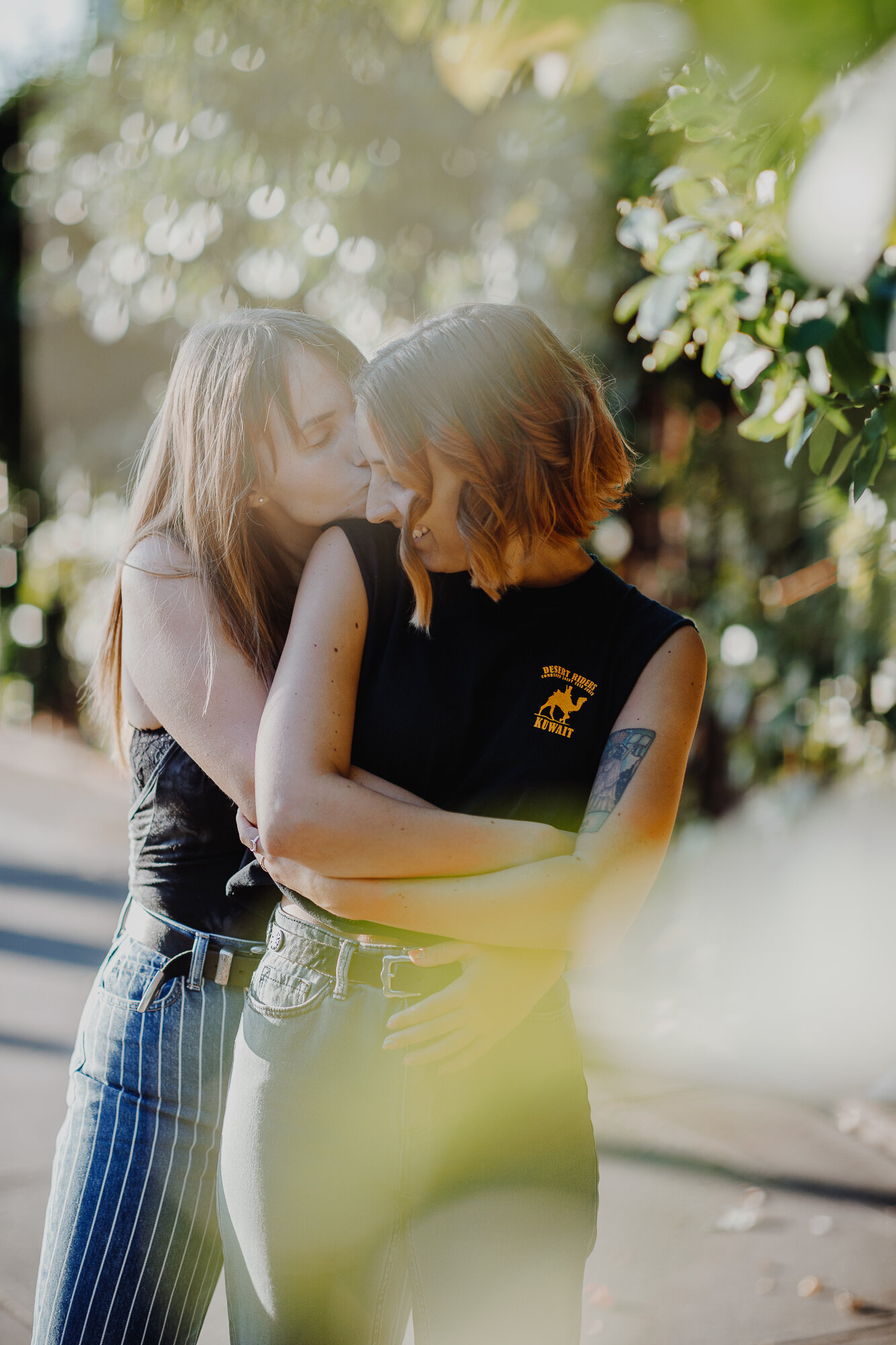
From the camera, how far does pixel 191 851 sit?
5.56 feet

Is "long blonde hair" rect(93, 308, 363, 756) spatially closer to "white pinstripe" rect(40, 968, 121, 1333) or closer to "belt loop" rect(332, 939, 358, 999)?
"belt loop" rect(332, 939, 358, 999)

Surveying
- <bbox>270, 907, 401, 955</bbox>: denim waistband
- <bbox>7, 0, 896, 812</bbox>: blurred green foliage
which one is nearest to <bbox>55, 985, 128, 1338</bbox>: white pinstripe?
<bbox>270, 907, 401, 955</bbox>: denim waistband

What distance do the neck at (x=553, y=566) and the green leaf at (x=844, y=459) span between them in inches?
23.0

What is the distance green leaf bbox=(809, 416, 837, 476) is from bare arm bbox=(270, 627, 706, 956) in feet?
1.70

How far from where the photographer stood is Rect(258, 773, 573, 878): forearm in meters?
1.34

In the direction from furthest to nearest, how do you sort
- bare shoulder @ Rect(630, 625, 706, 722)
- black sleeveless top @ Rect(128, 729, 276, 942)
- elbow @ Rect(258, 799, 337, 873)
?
black sleeveless top @ Rect(128, 729, 276, 942) < bare shoulder @ Rect(630, 625, 706, 722) < elbow @ Rect(258, 799, 337, 873)

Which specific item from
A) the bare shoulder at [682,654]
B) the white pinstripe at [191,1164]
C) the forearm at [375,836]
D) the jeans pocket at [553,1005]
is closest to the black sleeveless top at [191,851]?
the white pinstripe at [191,1164]

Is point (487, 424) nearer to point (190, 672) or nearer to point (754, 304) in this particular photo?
point (190, 672)

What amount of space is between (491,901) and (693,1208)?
253 cm

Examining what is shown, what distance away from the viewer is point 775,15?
68 centimetres

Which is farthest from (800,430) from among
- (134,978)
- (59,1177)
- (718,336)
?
(59,1177)

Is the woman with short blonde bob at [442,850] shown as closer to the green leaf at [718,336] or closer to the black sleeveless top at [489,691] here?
the black sleeveless top at [489,691]

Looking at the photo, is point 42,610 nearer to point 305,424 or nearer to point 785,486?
point 785,486

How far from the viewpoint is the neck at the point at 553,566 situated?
146 centimetres
